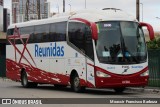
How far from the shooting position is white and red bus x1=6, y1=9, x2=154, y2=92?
20219 mm

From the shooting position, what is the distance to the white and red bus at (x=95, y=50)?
2022 cm

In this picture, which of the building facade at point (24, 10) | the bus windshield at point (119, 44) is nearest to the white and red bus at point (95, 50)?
the bus windshield at point (119, 44)

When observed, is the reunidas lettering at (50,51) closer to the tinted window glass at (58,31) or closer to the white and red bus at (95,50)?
the white and red bus at (95,50)

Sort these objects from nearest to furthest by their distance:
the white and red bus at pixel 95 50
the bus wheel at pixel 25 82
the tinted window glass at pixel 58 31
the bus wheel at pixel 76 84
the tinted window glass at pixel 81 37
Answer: the white and red bus at pixel 95 50 < the tinted window glass at pixel 81 37 < the bus wheel at pixel 76 84 < the tinted window glass at pixel 58 31 < the bus wheel at pixel 25 82

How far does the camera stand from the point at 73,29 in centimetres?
2227

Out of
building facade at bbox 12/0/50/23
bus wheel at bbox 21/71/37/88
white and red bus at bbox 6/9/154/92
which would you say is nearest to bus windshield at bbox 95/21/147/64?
white and red bus at bbox 6/9/154/92

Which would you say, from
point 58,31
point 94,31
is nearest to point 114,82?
Result: point 94,31

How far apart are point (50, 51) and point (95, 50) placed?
488 cm

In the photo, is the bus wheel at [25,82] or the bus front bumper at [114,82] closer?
the bus front bumper at [114,82]

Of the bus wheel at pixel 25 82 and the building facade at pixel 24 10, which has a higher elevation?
the building facade at pixel 24 10

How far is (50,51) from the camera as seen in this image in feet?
81.0

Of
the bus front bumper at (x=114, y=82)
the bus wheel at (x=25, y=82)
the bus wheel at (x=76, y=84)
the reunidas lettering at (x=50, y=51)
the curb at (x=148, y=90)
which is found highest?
the reunidas lettering at (x=50, y=51)

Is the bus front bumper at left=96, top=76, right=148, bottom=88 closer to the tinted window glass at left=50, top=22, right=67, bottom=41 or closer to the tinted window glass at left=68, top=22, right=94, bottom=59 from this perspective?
the tinted window glass at left=68, top=22, right=94, bottom=59

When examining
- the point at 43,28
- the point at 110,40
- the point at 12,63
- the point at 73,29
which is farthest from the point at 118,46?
the point at 12,63
